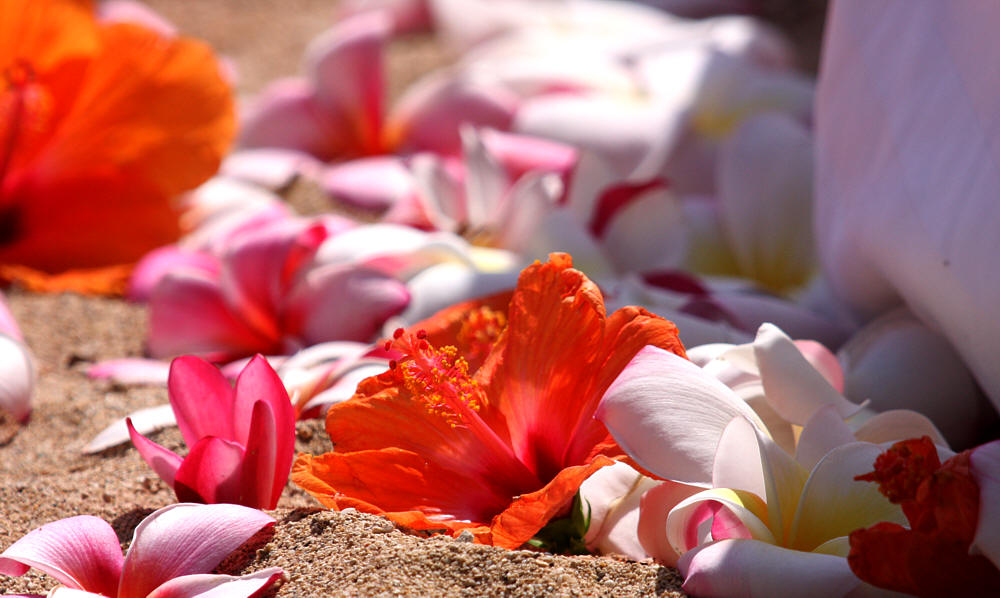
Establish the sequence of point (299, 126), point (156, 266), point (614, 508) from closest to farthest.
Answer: point (614, 508) < point (156, 266) < point (299, 126)

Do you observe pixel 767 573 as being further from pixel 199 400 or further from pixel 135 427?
pixel 135 427

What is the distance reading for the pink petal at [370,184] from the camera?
1116 mm

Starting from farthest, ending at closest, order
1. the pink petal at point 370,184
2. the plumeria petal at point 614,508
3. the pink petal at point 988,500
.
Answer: the pink petal at point 370,184 → the plumeria petal at point 614,508 → the pink petal at point 988,500

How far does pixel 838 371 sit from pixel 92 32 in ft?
2.37

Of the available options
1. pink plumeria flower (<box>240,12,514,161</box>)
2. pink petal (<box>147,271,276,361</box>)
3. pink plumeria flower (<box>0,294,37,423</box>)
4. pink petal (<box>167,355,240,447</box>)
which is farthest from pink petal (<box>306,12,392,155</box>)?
pink petal (<box>167,355,240,447</box>)

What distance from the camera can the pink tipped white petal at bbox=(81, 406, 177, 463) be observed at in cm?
65

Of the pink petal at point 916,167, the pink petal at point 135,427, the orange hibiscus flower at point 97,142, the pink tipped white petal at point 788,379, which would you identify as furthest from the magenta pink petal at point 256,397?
the orange hibiscus flower at point 97,142

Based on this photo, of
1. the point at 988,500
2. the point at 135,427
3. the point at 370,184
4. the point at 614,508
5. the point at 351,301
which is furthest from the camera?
the point at 370,184

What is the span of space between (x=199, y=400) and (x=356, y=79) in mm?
687

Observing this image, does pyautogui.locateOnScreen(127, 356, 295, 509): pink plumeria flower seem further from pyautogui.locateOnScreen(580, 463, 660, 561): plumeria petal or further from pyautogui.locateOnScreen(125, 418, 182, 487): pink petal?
pyautogui.locateOnScreen(580, 463, 660, 561): plumeria petal

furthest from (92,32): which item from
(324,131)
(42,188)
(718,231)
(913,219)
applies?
(913,219)

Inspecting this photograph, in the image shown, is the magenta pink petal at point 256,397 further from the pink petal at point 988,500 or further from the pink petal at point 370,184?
the pink petal at point 370,184

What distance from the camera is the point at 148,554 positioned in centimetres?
48

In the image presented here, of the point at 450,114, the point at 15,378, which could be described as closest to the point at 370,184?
the point at 450,114
